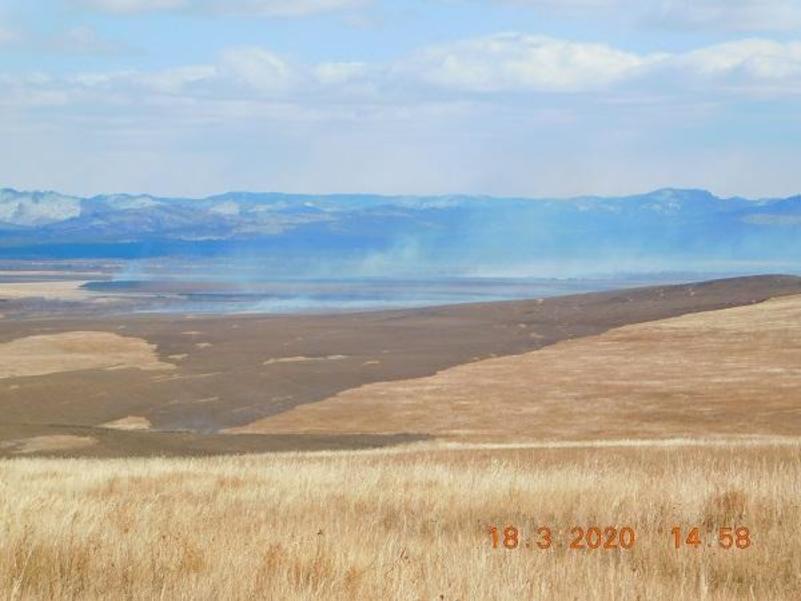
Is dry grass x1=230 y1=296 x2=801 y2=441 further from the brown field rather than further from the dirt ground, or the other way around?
the dirt ground

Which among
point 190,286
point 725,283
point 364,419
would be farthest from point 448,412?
point 190,286

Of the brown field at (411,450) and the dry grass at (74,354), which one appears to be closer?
the brown field at (411,450)

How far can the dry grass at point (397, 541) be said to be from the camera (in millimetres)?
6816

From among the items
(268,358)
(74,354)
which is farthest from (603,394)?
(74,354)

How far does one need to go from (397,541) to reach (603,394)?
4511cm

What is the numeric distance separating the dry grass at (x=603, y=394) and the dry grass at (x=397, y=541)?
1184 inches

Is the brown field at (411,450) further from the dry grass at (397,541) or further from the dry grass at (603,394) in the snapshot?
the dry grass at (603,394)

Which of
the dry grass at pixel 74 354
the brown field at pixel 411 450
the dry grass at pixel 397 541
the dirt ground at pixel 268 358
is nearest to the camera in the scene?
the dry grass at pixel 397 541

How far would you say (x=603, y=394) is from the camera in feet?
173

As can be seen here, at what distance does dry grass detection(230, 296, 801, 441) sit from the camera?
44500 millimetres

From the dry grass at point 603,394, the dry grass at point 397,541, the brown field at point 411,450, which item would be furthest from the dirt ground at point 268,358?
the dry grass at point 397,541

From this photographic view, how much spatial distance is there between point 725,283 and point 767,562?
9394cm

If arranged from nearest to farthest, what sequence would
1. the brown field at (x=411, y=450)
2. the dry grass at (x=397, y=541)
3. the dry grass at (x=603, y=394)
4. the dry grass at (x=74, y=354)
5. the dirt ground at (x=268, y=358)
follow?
the dry grass at (x=397, y=541)
the brown field at (x=411, y=450)
the dirt ground at (x=268, y=358)
the dry grass at (x=603, y=394)
the dry grass at (x=74, y=354)

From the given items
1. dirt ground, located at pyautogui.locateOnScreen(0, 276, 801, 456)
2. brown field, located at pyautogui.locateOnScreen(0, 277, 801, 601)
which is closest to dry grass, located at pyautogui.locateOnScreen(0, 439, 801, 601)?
brown field, located at pyautogui.locateOnScreen(0, 277, 801, 601)
